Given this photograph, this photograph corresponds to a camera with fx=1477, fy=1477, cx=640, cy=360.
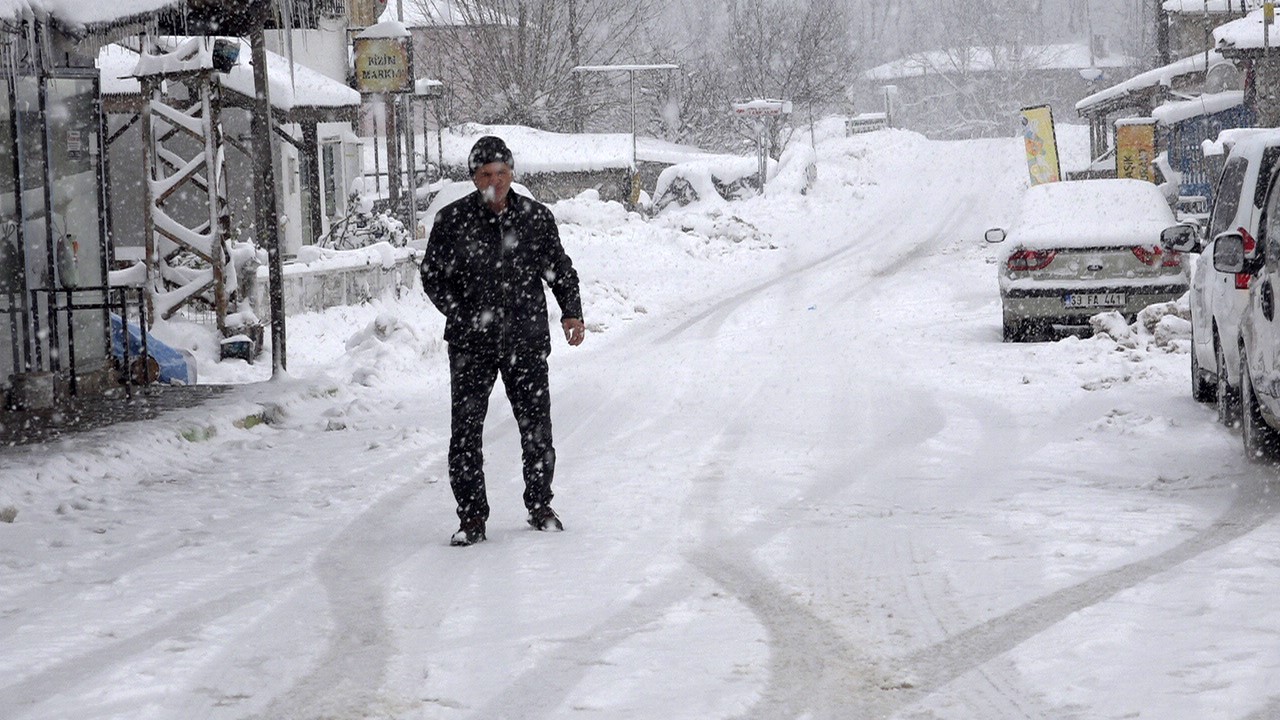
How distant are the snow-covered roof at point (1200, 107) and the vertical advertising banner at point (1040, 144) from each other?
8.96 feet

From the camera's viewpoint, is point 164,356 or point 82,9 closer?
point 82,9

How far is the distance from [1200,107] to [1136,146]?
208 cm

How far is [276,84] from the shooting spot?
18219 millimetres

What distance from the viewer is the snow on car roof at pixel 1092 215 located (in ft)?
46.7

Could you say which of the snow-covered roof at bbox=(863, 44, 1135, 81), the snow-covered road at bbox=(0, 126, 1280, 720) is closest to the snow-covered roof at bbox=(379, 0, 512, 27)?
the snow-covered road at bbox=(0, 126, 1280, 720)

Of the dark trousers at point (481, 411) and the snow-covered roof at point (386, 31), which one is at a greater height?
the snow-covered roof at point (386, 31)

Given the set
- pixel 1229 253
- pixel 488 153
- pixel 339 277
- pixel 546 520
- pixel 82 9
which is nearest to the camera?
pixel 488 153

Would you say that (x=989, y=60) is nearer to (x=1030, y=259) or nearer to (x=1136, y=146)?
(x=1136, y=146)

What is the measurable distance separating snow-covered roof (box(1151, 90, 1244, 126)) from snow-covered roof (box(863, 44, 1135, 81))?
83628mm

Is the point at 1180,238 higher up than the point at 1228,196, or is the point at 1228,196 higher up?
the point at 1228,196

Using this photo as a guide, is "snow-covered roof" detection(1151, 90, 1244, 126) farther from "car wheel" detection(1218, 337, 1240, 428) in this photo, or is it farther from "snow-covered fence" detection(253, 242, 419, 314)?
"car wheel" detection(1218, 337, 1240, 428)

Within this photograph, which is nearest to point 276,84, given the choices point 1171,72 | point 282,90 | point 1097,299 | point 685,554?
point 282,90

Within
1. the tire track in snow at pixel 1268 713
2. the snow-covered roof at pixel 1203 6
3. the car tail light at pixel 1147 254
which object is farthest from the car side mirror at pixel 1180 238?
the snow-covered roof at pixel 1203 6

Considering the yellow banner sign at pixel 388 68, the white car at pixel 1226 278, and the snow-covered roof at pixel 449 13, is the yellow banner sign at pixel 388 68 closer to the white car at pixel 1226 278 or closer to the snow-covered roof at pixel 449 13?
the white car at pixel 1226 278
